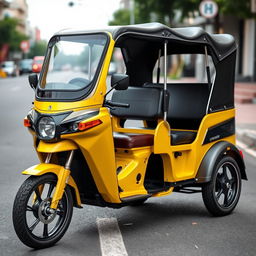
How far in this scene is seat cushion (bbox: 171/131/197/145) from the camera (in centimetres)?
594

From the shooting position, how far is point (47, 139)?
499 cm

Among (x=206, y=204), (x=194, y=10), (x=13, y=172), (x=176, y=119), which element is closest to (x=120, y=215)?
(x=206, y=204)

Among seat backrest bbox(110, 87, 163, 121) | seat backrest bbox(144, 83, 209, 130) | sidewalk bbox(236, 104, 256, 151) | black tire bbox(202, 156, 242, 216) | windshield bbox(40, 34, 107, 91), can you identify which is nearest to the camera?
windshield bbox(40, 34, 107, 91)

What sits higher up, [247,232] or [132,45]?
[132,45]

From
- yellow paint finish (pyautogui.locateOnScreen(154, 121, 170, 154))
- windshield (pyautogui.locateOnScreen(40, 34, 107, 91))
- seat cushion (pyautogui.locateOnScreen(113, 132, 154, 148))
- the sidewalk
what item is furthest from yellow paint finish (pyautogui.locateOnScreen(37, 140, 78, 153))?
the sidewalk

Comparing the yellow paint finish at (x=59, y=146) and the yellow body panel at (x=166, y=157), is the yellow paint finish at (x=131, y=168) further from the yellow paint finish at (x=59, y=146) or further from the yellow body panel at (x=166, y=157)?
the yellow paint finish at (x=59, y=146)

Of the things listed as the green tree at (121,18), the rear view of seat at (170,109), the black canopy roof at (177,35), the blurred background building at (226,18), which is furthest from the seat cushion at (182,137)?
the green tree at (121,18)

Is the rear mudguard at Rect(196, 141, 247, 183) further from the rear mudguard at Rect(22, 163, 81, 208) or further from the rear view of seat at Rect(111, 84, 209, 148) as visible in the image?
the rear mudguard at Rect(22, 163, 81, 208)

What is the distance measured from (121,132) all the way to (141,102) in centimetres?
39

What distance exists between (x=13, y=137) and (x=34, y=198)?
7938 millimetres

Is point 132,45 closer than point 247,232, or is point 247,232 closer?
point 247,232

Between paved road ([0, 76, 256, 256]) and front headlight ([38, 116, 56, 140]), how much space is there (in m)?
0.91

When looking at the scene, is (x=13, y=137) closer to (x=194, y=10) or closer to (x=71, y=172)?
(x=71, y=172)

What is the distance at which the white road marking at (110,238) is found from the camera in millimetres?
4849
